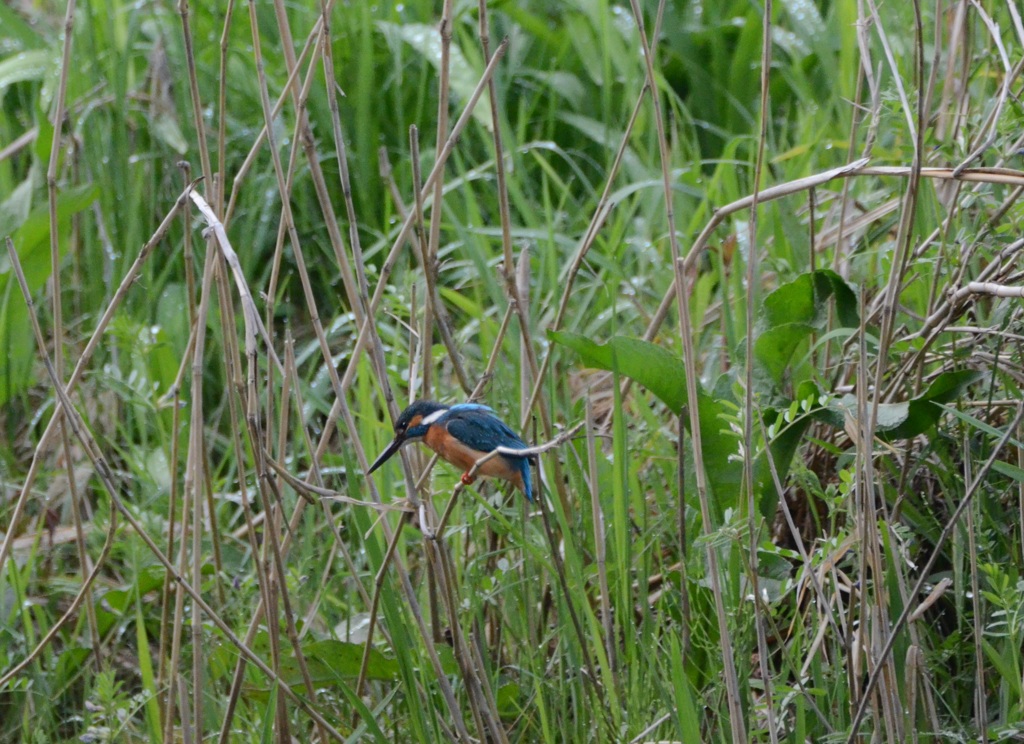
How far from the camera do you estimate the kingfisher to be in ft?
6.25

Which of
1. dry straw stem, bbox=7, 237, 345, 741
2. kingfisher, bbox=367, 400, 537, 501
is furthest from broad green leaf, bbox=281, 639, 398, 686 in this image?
kingfisher, bbox=367, 400, 537, 501

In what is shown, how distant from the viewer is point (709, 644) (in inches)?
78.7

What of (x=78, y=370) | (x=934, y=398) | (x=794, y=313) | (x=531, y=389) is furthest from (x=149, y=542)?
(x=934, y=398)

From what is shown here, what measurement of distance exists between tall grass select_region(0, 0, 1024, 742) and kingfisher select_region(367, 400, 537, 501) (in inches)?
4.5

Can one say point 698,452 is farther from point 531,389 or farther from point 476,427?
point 531,389

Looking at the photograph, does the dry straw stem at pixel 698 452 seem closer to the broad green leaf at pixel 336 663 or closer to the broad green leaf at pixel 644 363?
the broad green leaf at pixel 644 363

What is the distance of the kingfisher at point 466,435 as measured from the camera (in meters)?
1.90

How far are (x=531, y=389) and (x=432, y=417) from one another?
1.08 ft

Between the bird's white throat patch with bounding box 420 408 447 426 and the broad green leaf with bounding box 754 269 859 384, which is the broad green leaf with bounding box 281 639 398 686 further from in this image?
the broad green leaf with bounding box 754 269 859 384

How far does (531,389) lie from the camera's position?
224 cm

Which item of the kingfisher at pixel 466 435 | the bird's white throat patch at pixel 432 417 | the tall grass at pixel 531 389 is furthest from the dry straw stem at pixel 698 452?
the bird's white throat patch at pixel 432 417

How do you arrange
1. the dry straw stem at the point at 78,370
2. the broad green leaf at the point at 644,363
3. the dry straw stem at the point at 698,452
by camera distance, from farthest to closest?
the broad green leaf at the point at 644,363 < the dry straw stem at the point at 78,370 < the dry straw stem at the point at 698,452

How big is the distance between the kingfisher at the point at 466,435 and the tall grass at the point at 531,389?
115mm

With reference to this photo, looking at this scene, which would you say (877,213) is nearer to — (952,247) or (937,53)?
(952,247)
